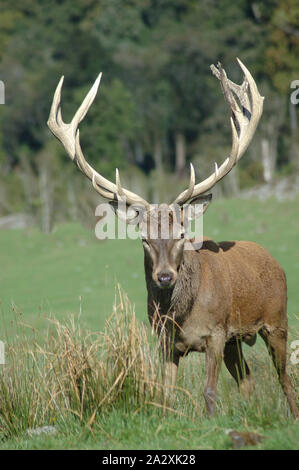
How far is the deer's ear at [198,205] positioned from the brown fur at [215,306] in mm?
351

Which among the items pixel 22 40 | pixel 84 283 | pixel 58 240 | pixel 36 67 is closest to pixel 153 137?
pixel 36 67

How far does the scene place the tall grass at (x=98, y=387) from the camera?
662 cm

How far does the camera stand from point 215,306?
738cm

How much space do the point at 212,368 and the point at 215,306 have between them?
0.57 metres

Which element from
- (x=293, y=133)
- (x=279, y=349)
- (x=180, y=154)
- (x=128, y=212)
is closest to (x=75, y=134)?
(x=128, y=212)

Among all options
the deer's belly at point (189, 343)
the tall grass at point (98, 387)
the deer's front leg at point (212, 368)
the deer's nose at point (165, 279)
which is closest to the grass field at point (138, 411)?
the tall grass at point (98, 387)

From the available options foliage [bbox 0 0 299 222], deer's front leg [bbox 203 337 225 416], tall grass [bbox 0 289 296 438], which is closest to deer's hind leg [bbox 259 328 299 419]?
tall grass [bbox 0 289 296 438]

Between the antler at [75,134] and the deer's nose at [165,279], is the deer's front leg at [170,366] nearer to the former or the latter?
the deer's nose at [165,279]

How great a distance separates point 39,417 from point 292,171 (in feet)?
84.2

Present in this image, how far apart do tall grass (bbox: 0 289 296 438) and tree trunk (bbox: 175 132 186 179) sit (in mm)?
41711

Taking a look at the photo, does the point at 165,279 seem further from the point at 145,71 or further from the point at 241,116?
the point at 145,71

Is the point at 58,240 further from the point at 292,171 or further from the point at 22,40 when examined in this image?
the point at 22,40

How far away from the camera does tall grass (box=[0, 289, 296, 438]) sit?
21.7 feet

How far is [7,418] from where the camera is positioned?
682cm
